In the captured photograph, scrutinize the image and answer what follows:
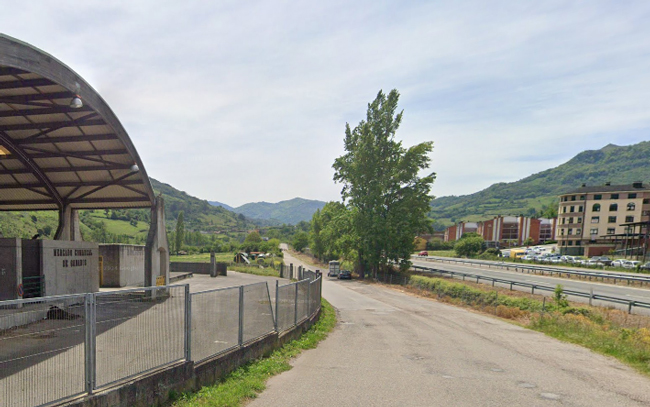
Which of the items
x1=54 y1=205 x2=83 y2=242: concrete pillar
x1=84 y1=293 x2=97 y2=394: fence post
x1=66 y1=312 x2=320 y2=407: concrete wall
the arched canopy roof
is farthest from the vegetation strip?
x1=54 y1=205 x2=83 y2=242: concrete pillar

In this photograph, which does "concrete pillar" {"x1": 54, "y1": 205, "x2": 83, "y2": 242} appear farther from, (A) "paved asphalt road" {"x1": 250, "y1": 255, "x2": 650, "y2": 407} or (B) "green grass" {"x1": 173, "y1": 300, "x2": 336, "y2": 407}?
(A) "paved asphalt road" {"x1": 250, "y1": 255, "x2": 650, "y2": 407}

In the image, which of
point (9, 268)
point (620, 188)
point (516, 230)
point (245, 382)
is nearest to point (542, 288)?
point (245, 382)

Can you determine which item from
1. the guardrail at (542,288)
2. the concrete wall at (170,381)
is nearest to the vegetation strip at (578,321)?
the guardrail at (542,288)

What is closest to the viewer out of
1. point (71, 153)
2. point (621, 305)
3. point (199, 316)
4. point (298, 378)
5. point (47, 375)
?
point (47, 375)

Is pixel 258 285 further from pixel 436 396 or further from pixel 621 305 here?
pixel 621 305

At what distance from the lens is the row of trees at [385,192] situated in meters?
44.5

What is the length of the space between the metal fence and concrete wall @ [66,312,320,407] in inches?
6.3

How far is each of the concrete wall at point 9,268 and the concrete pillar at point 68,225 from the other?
398 inches

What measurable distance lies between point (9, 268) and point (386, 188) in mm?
37966

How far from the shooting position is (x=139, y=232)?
14200 cm

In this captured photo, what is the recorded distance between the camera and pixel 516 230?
4493 inches

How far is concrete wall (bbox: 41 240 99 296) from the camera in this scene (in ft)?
50.9

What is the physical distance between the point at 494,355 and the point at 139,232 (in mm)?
149546

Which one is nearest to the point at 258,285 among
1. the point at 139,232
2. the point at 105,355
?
the point at 105,355
